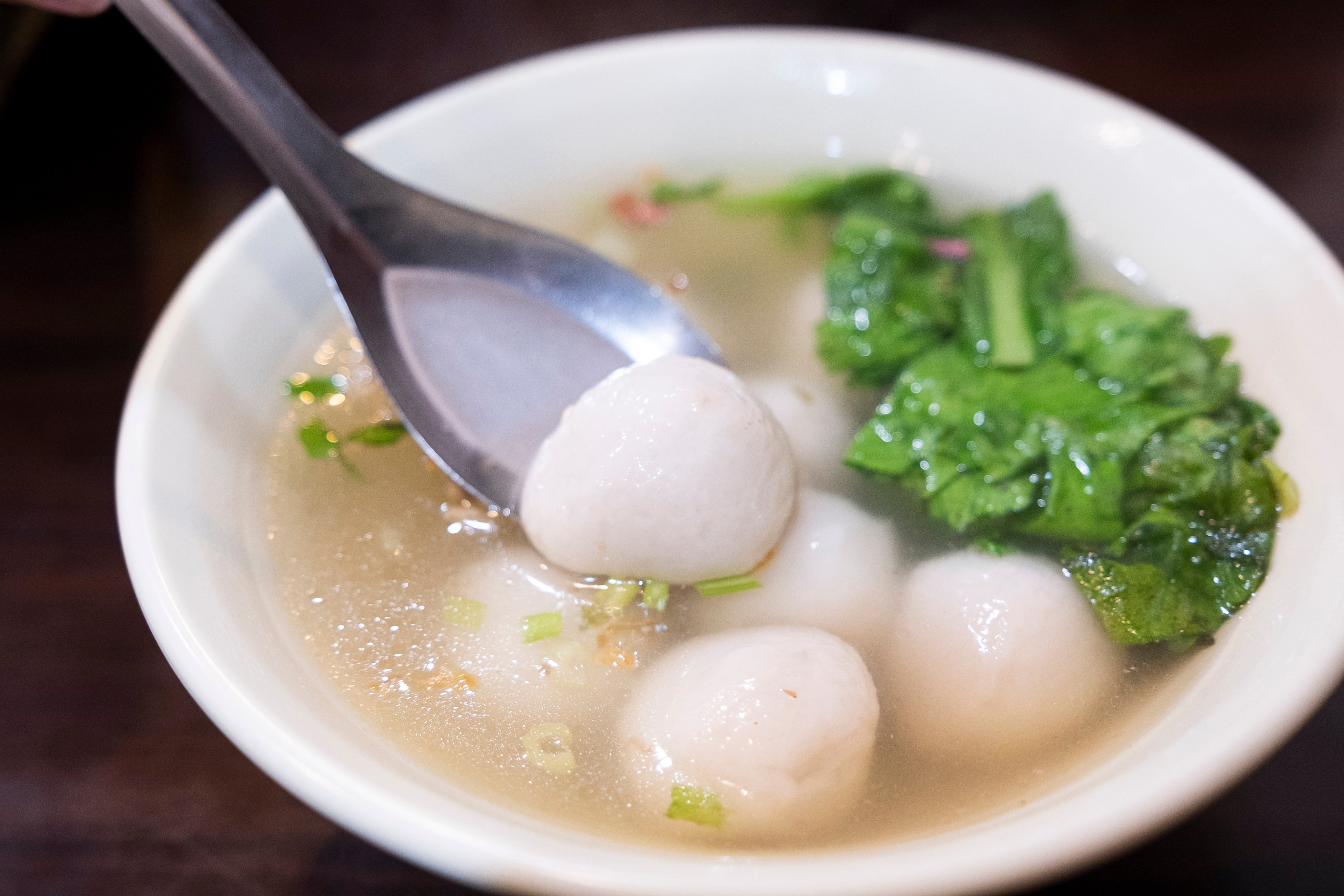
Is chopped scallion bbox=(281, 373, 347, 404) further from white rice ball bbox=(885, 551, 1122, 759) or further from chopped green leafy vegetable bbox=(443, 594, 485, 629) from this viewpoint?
white rice ball bbox=(885, 551, 1122, 759)

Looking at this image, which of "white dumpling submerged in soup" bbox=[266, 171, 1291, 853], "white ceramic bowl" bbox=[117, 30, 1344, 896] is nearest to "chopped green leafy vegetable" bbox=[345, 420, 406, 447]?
"white dumpling submerged in soup" bbox=[266, 171, 1291, 853]

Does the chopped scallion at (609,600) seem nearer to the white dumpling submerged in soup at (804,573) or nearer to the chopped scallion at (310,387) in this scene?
the white dumpling submerged in soup at (804,573)

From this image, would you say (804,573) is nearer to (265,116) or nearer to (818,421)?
(818,421)

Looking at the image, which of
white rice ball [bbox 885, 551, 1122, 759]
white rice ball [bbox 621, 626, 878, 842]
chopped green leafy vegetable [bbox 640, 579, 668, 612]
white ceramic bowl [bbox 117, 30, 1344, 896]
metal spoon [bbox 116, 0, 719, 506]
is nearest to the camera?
white ceramic bowl [bbox 117, 30, 1344, 896]

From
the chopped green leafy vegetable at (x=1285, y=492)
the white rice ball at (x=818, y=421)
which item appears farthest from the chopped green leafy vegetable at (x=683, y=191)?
the chopped green leafy vegetable at (x=1285, y=492)

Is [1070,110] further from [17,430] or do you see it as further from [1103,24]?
[17,430]

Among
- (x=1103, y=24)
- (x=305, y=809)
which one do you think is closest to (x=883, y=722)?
(x=305, y=809)
